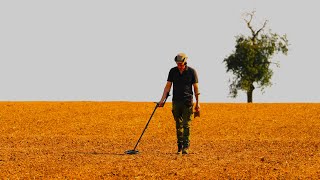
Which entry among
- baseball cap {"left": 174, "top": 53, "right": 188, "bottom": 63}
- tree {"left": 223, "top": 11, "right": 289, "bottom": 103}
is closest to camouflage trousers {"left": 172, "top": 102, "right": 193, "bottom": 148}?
baseball cap {"left": 174, "top": 53, "right": 188, "bottom": 63}

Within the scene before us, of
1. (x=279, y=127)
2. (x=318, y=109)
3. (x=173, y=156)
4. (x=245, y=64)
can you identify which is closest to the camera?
(x=173, y=156)

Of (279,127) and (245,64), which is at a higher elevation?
(245,64)

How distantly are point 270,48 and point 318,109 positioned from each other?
22.4 m

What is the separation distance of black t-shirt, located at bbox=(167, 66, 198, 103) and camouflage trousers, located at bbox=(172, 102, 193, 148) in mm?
151

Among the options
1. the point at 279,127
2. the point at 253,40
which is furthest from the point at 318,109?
the point at 253,40

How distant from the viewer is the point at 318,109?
3328 cm

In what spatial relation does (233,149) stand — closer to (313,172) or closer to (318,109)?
(313,172)

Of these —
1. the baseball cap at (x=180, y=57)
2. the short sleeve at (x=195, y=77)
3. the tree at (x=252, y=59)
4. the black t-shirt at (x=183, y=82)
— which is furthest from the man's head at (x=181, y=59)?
the tree at (x=252, y=59)

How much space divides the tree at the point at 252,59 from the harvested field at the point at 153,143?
1872 centimetres

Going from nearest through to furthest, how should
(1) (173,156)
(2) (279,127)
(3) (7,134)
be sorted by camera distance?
1. (1) (173,156)
2. (3) (7,134)
3. (2) (279,127)

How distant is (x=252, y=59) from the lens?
54562mm

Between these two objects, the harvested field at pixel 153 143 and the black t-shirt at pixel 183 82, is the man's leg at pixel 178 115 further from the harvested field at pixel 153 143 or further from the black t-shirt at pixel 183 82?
the harvested field at pixel 153 143

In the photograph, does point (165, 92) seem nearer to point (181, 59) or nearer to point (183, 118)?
point (183, 118)

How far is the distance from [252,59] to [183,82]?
3946 centimetres
